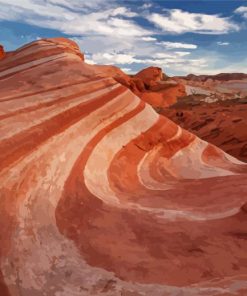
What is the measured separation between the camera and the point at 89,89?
6566 mm

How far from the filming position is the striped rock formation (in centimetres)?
314

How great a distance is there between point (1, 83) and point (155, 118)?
3005 millimetres

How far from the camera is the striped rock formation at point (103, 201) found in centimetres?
314

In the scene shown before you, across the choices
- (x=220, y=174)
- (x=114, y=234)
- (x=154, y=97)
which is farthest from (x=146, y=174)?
(x=154, y=97)

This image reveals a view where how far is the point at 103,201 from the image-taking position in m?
4.27

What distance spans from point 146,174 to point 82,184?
5.07 feet

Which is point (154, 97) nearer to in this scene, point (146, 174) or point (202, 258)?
point (146, 174)

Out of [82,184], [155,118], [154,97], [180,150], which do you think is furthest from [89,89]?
[154,97]

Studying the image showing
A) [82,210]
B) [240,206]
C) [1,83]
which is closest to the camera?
[82,210]

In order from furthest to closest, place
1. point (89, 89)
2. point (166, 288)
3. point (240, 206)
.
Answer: point (89, 89)
point (240, 206)
point (166, 288)

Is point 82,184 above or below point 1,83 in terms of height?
below

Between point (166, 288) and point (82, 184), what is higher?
point (82, 184)

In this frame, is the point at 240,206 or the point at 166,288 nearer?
the point at 166,288

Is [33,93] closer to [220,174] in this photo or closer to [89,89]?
[89,89]
